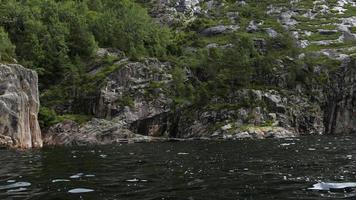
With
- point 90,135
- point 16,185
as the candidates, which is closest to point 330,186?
point 16,185

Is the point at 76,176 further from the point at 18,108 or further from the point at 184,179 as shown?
the point at 18,108

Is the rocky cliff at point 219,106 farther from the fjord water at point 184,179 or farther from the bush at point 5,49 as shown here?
the fjord water at point 184,179

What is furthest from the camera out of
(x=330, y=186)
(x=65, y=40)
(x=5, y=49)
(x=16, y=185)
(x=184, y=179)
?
(x=65, y=40)

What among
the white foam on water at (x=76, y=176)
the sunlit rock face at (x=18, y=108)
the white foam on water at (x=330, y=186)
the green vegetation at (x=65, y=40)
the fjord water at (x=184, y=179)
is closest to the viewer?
the fjord water at (x=184, y=179)

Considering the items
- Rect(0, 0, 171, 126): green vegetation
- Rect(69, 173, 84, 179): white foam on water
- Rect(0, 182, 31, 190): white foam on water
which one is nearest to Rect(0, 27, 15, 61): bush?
Rect(0, 0, 171, 126): green vegetation

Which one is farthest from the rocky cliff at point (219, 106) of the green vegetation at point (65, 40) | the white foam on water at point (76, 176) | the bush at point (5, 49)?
the white foam on water at point (76, 176)

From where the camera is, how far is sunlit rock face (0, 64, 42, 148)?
2667 inches

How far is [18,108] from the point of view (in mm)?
70188

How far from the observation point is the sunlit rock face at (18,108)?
67750mm

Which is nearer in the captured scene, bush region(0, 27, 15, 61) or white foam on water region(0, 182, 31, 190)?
white foam on water region(0, 182, 31, 190)

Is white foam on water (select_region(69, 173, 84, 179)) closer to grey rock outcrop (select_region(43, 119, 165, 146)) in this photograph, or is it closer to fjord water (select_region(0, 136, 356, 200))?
fjord water (select_region(0, 136, 356, 200))

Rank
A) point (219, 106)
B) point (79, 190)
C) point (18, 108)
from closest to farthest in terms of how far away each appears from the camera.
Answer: point (79, 190) → point (18, 108) → point (219, 106)

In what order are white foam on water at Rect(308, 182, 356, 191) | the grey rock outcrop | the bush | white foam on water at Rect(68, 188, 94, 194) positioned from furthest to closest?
the bush
the grey rock outcrop
white foam on water at Rect(68, 188, 94, 194)
white foam on water at Rect(308, 182, 356, 191)

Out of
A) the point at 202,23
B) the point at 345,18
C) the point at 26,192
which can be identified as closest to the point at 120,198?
the point at 26,192
